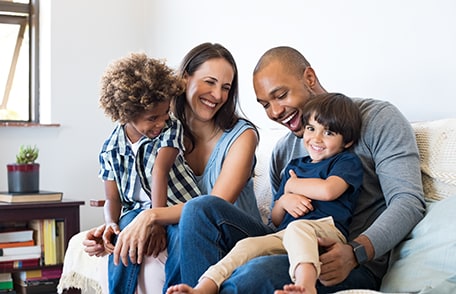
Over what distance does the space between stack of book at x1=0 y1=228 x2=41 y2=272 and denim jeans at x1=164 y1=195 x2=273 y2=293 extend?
162cm

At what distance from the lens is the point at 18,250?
320 centimetres

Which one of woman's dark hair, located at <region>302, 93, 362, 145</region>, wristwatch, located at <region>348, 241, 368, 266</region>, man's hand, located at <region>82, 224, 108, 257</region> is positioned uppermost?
woman's dark hair, located at <region>302, 93, 362, 145</region>

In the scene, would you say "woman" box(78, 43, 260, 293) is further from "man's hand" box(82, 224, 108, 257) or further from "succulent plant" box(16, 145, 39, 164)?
"succulent plant" box(16, 145, 39, 164)

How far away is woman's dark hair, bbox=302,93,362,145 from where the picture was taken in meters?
1.81

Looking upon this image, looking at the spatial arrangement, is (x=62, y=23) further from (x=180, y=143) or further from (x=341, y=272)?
(x=341, y=272)

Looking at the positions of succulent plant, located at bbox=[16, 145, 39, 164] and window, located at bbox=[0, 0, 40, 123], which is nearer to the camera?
succulent plant, located at bbox=[16, 145, 39, 164]

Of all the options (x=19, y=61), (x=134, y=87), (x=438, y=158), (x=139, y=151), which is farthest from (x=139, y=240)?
(x=19, y=61)

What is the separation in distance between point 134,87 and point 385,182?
2.41 ft

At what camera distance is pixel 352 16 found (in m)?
2.54

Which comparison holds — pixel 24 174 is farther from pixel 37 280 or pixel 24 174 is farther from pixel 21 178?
pixel 37 280

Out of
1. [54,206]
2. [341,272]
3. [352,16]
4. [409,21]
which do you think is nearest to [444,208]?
[341,272]

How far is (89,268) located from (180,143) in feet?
2.13

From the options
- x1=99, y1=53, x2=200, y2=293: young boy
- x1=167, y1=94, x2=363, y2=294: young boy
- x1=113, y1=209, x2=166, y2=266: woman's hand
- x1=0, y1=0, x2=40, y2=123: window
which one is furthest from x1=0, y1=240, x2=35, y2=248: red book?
x1=167, y1=94, x2=363, y2=294: young boy

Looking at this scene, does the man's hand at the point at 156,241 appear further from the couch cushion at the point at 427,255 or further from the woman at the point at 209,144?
the couch cushion at the point at 427,255
